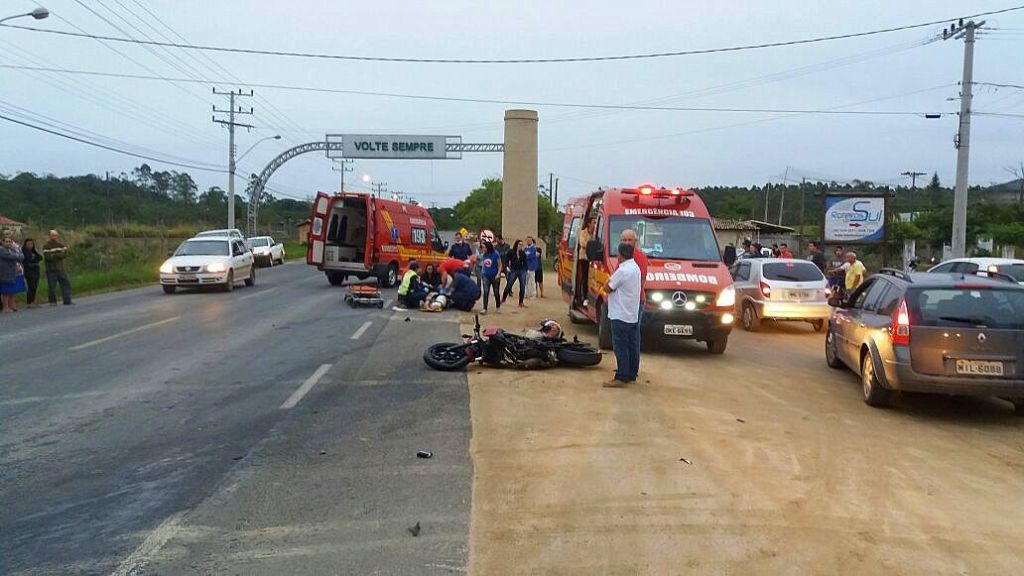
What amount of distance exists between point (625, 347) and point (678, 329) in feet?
9.32

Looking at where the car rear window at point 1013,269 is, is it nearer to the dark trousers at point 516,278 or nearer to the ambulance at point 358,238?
the dark trousers at point 516,278

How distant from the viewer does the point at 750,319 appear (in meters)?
16.8

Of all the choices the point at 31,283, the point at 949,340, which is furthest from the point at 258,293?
the point at 949,340

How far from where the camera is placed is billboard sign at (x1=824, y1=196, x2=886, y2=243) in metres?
26.3

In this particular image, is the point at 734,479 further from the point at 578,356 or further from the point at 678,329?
the point at 678,329

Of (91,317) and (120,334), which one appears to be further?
(91,317)

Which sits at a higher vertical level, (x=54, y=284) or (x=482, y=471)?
(x=54, y=284)

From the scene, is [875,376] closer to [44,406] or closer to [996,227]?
[44,406]

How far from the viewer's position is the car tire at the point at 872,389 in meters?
8.89

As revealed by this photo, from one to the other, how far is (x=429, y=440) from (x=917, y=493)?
3.72m

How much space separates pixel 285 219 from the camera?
333 feet

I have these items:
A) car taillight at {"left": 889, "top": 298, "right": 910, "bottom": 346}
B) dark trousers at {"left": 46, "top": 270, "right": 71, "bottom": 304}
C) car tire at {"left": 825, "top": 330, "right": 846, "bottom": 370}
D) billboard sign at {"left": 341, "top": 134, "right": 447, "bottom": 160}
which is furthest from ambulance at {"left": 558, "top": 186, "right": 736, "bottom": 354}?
billboard sign at {"left": 341, "top": 134, "right": 447, "bottom": 160}

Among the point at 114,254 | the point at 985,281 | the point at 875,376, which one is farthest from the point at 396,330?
the point at 114,254

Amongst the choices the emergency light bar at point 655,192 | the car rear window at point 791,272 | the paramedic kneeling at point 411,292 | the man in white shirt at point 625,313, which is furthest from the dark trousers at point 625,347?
the paramedic kneeling at point 411,292
